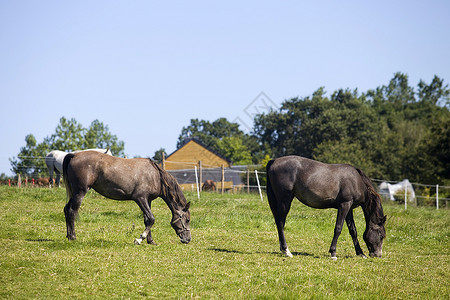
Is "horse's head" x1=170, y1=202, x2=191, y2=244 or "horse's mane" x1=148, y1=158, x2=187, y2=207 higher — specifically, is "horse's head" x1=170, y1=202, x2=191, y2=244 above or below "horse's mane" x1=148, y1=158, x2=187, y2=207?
below

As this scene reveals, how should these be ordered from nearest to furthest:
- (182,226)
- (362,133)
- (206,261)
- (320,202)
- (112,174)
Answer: (206,261), (320,202), (112,174), (182,226), (362,133)

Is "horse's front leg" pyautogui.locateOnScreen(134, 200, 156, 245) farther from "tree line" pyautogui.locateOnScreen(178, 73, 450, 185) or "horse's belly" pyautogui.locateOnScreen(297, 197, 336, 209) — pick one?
"tree line" pyautogui.locateOnScreen(178, 73, 450, 185)

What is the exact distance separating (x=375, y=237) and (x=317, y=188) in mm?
1922

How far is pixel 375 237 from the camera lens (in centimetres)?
1149

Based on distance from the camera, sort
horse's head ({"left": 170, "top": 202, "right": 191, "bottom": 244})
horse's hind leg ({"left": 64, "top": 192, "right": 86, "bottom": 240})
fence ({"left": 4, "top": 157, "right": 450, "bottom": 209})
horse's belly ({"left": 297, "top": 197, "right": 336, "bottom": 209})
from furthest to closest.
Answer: fence ({"left": 4, "top": 157, "right": 450, "bottom": 209}) → horse's head ({"left": 170, "top": 202, "right": 191, "bottom": 244}) → horse's belly ({"left": 297, "top": 197, "right": 336, "bottom": 209}) → horse's hind leg ({"left": 64, "top": 192, "right": 86, "bottom": 240})

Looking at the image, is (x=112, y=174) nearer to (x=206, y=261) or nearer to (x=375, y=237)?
(x=206, y=261)

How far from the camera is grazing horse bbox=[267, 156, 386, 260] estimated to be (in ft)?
36.5

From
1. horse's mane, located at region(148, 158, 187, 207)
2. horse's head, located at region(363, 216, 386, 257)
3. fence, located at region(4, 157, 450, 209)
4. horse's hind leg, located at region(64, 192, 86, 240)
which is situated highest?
horse's mane, located at region(148, 158, 187, 207)

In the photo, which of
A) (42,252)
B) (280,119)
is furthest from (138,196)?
(280,119)

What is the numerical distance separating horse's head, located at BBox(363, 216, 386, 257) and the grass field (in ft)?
1.08

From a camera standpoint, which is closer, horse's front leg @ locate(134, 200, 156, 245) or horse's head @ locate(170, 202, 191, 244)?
horse's front leg @ locate(134, 200, 156, 245)

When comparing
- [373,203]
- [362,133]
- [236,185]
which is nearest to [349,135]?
[362,133]

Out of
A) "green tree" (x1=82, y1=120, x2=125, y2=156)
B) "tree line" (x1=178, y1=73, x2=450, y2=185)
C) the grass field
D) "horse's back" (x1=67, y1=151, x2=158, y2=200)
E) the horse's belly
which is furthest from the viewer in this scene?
"green tree" (x1=82, y1=120, x2=125, y2=156)

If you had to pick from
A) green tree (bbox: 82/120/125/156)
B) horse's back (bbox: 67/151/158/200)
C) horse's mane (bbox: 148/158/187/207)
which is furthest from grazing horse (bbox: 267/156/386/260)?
green tree (bbox: 82/120/125/156)
